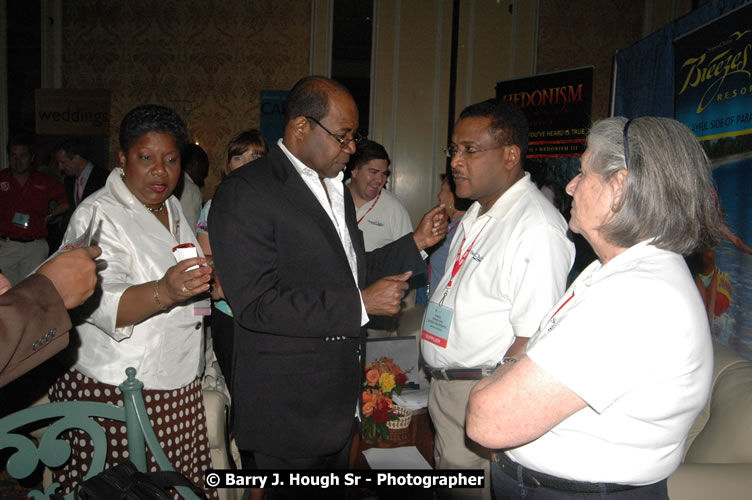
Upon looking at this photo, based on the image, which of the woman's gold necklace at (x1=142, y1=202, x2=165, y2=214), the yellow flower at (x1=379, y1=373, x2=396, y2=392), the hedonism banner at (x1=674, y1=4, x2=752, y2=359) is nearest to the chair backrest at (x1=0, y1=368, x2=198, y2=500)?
the woman's gold necklace at (x1=142, y1=202, x2=165, y2=214)

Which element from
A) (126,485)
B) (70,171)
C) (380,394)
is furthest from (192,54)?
(126,485)

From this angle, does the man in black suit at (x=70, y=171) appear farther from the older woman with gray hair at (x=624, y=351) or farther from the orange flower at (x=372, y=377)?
the older woman with gray hair at (x=624, y=351)

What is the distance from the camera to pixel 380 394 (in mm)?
2734

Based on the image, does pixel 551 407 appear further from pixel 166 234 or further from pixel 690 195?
pixel 166 234

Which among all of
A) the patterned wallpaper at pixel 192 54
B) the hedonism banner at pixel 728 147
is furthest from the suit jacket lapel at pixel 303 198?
the patterned wallpaper at pixel 192 54

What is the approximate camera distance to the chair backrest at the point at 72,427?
1.11 meters

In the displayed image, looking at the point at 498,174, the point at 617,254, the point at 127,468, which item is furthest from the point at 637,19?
the point at 127,468

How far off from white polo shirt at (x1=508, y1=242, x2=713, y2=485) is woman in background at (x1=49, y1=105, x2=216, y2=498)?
3.64 ft

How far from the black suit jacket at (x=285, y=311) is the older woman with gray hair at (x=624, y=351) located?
0.70 m

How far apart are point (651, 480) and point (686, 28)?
2.91 m

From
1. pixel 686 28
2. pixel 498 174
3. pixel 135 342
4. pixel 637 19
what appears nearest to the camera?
pixel 135 342

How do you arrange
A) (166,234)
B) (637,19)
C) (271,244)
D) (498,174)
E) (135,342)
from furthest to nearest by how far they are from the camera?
(637,19), (498,174), (166,234), (135,342), (271,244)

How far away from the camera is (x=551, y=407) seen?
1.02m

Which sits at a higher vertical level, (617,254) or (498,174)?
(498,174)
